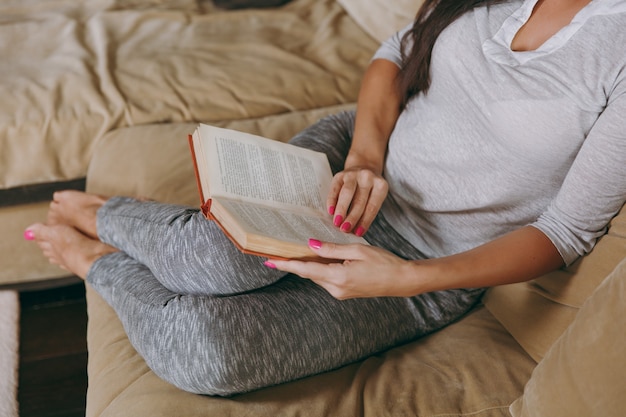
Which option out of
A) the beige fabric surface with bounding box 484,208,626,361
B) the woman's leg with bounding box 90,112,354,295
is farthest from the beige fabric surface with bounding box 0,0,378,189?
the beige fabric surface with bounding box 484,208,626,361

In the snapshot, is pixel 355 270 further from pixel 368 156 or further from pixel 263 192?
pixel 368 156

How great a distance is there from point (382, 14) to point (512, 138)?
897 mm

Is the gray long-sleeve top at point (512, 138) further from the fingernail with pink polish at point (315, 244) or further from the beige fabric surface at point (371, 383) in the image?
the fingernail with pink polish at point (315, 244)

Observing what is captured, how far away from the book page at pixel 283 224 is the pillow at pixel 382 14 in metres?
0.95

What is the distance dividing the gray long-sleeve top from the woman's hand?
129 millimetres

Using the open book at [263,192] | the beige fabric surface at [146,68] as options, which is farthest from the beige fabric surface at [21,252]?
the open book at [263,192]

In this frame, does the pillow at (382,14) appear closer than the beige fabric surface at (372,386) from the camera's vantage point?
No

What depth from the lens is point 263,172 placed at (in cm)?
100

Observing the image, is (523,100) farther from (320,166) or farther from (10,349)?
(10,349)

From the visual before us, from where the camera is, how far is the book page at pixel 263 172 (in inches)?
37.5

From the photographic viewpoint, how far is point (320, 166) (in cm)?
111

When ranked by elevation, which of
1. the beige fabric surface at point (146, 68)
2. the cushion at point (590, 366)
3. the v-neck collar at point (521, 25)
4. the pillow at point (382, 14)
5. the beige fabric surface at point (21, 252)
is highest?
the v-neck collar at point (521, 25)

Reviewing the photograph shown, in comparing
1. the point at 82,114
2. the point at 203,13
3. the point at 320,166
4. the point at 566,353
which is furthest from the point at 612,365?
the point at 203,13

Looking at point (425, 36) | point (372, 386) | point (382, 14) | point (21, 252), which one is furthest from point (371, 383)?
→ point (382, 14)
